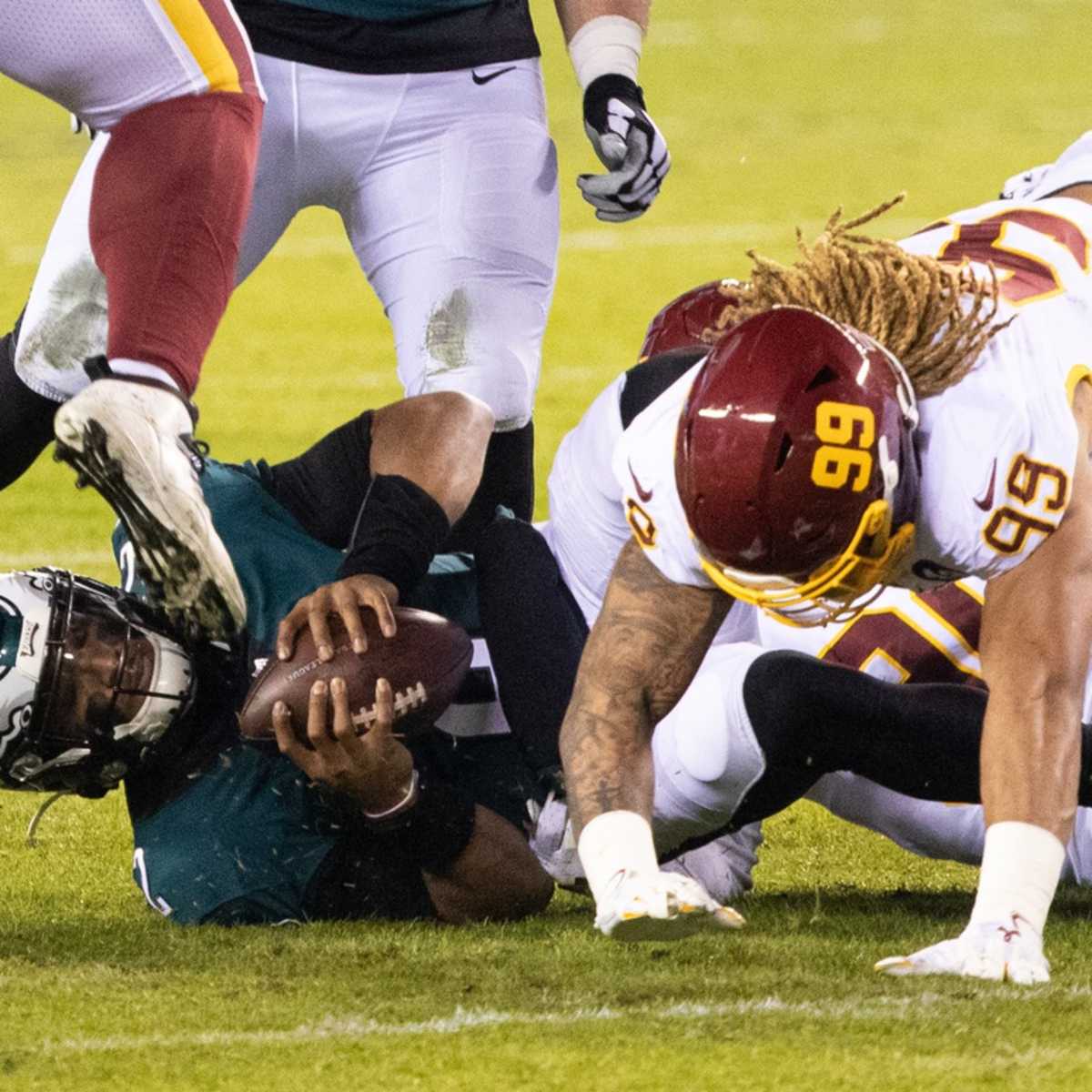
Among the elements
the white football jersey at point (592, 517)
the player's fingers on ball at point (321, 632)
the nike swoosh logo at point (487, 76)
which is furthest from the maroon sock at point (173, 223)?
the nike swoosh logo at point (487, 76)

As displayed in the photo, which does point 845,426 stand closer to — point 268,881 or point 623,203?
point 268,881

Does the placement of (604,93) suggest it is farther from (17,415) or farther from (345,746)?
(345,746)

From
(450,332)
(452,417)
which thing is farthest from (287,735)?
(450,332)

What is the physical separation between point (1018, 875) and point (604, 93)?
196 cm

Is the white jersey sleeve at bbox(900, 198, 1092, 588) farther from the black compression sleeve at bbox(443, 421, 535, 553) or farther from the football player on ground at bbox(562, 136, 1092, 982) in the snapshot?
the black compression sleeve at bbox(443, 421, 535, 553)

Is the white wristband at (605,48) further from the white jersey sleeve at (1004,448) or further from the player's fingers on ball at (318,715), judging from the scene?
the player's fingers on ball at (318,715)

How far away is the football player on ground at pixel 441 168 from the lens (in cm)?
447

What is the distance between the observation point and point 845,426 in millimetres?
3051

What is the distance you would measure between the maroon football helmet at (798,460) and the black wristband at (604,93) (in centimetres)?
151

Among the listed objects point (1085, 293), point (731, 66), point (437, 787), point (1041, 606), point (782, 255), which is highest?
point (731, 66)

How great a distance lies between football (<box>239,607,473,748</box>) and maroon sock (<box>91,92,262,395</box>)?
0.48 metres

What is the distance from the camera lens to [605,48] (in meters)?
4.73

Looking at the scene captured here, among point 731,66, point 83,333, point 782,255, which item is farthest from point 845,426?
point 731,66

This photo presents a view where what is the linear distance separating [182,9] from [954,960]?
1482 mm
